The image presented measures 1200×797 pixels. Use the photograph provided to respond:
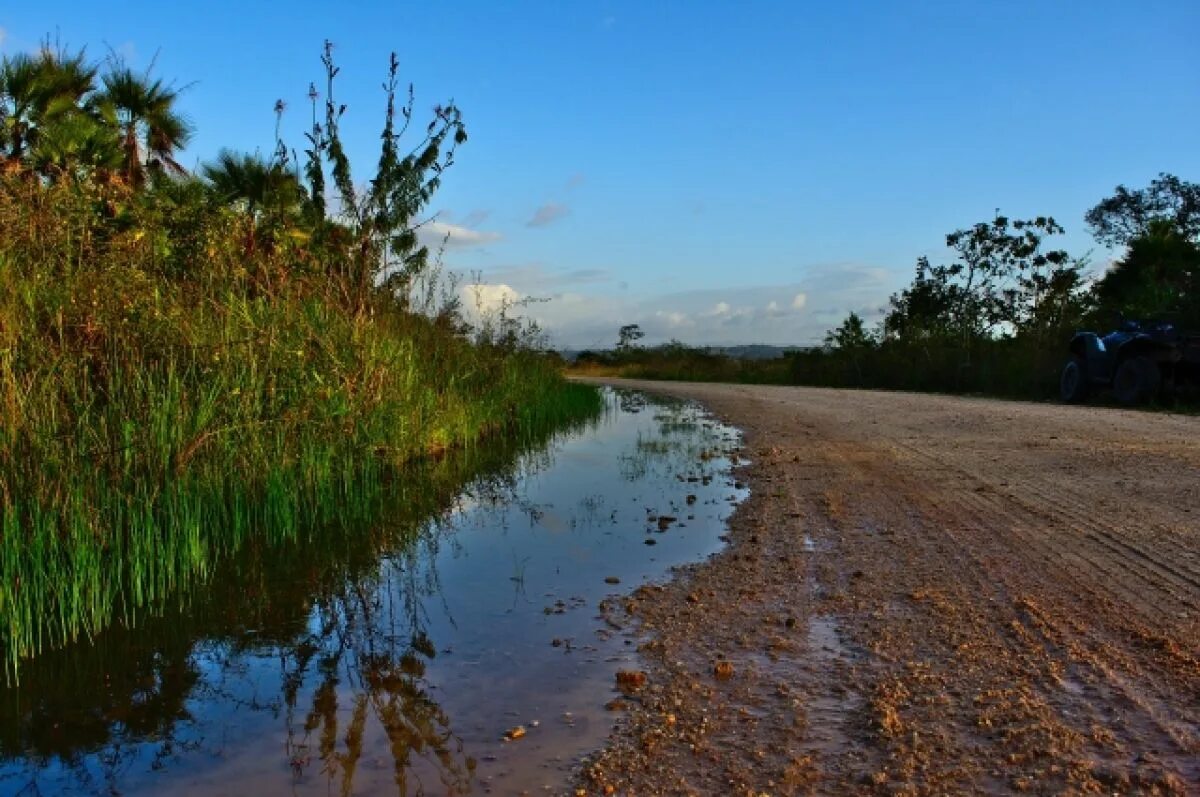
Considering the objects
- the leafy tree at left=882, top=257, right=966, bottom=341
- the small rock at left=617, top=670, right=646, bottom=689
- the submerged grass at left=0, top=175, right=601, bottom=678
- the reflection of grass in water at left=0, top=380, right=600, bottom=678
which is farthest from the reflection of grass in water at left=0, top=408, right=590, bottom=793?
the leafy tree at left=882, top=257, right=966, bottom=341

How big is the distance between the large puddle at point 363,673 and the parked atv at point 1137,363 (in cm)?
1386

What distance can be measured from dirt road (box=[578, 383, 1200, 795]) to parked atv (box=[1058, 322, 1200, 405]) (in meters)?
10.4

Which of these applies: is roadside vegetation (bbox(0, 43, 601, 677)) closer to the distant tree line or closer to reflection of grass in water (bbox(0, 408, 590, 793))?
reflection of grass in water (bbox(0, 408, 590, 793))

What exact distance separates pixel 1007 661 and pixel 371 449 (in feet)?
20.5

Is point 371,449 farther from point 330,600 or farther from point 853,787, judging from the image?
point 853,787

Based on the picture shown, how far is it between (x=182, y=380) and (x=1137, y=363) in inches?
676

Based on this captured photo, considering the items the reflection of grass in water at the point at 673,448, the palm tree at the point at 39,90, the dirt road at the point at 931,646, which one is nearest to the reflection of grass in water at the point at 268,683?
the dirt road at the point at 931,646

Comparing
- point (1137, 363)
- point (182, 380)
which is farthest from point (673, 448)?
point (1137, 363)

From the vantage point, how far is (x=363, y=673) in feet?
13.1

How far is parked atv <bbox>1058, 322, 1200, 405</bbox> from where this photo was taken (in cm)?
1717

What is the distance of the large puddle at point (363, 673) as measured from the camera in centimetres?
308

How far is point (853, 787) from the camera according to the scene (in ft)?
8.89

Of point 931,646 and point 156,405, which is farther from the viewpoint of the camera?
point 156,405

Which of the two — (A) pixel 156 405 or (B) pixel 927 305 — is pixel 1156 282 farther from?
(A) pixel 156 405
